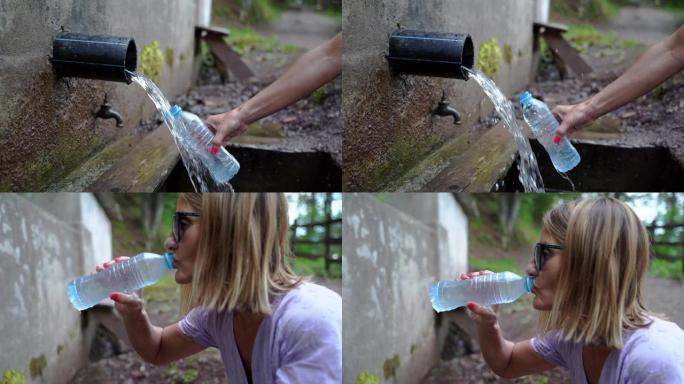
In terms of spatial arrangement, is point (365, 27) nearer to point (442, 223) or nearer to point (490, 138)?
point (490, 138)

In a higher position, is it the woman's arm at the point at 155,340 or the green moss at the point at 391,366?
the woman's arm at the point at 155,340

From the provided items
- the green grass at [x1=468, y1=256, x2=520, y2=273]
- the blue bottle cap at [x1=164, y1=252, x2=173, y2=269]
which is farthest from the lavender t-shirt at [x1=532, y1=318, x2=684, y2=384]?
the blue bottle cap at [x1=164, y1=252, x2=173, y2=269]

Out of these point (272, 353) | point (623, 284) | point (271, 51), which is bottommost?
point (272, 353)

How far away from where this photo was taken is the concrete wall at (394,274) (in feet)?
11.3

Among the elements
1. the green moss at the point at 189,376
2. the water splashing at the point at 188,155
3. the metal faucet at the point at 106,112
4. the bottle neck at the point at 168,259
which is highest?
the metal faucet at the point at 106,112

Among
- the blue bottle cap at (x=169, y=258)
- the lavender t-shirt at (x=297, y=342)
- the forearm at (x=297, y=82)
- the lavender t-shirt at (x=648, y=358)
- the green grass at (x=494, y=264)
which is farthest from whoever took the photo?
the green grass at (x=494, y=264)

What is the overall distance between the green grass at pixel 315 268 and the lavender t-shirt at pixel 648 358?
0.84 meters

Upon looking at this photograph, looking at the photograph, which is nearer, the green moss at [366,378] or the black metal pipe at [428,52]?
the black metal pipe at [428,52]

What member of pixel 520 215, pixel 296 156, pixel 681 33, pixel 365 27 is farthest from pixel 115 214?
pixel 681 33

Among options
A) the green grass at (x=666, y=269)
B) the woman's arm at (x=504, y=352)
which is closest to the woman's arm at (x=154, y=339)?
the woman's arm at (x=504, y=352)

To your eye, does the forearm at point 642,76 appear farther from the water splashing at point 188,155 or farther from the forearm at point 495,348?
the water splashing at point 188,155

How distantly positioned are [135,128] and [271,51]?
0.50 m

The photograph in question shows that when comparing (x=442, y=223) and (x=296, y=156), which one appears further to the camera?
(x=442, y=223)

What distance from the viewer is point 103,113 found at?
326 cm
